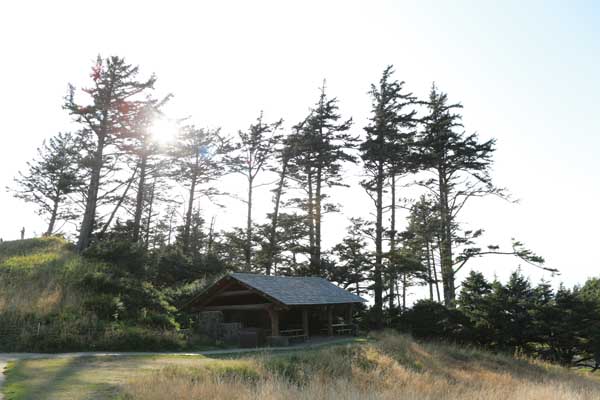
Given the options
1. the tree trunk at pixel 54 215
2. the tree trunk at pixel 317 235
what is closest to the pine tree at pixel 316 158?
the tree trunk at pixel 317 235

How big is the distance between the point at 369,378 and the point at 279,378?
11.5 feet

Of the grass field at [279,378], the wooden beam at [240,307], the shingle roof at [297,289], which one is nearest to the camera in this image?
the grass field at [279,378]

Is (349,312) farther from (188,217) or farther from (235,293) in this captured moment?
(188,217)

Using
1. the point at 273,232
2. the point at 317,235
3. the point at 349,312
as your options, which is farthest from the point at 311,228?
the point at 349,312

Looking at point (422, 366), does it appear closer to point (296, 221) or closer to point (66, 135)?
point (296, 221)

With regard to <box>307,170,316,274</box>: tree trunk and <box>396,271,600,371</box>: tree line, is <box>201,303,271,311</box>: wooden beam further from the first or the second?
<box>396,271,600,371</box>: tree line

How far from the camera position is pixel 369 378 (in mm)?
12594

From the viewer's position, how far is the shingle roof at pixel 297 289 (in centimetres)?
2167

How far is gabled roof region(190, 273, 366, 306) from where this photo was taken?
2145cm

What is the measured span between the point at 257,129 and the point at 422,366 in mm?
26242

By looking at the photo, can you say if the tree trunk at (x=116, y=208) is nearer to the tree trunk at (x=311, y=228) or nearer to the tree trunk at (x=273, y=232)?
the tree trunk at (x=273, y=232)

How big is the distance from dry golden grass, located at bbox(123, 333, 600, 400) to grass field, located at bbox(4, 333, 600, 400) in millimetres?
24

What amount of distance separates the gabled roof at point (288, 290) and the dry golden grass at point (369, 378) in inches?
190

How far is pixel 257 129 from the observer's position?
38.1 metres
